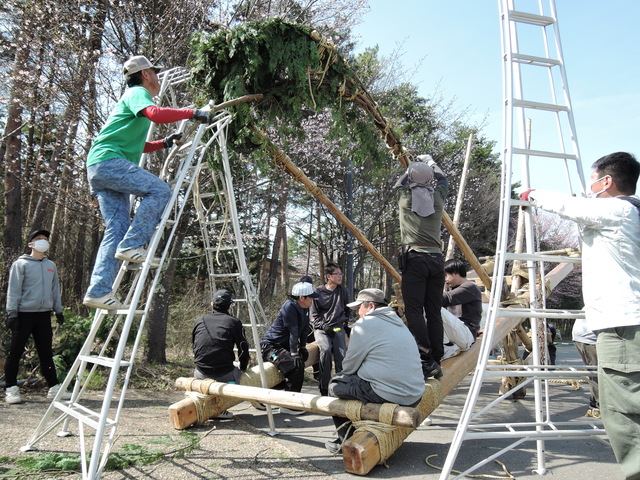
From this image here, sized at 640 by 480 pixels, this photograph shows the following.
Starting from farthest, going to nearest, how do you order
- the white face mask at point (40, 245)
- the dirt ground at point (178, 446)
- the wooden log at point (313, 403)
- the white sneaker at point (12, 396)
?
1. the white face mask at point (40, 245)
2. the white sneaker at point (12, 396)
3. the wooden log at point (313, 403)
4. the dirt ground at point (178, 446)

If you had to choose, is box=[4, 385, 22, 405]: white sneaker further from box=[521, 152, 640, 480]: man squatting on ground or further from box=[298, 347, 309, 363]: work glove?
box=[521, 152, 640, 480]: man squatting on ground

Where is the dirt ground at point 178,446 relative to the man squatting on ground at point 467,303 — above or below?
below

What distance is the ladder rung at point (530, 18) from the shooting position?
328cm

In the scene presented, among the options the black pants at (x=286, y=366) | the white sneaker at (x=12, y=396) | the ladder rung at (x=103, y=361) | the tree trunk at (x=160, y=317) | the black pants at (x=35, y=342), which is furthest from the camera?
the tree trunk at (x=160, y=317)

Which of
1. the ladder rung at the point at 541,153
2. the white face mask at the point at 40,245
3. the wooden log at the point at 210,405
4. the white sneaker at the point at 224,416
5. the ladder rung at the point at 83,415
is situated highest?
the ladder rung at the point at 541,153

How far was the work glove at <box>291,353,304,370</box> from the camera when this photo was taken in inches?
223

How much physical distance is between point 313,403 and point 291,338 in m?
1.80

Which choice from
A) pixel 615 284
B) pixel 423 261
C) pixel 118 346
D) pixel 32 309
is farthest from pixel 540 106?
pixel 32 309

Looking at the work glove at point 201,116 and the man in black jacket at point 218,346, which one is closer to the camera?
the work glove at point 201,116

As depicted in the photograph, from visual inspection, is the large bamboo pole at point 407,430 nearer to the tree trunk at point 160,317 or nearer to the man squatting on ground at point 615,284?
the man squatting on ground at point 615,284

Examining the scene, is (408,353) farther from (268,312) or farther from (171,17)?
(268,312)

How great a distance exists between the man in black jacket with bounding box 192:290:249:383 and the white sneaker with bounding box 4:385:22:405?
1.98 m

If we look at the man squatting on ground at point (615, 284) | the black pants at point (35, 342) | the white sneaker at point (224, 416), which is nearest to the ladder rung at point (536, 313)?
the man squatting on ground at point (615, 284)

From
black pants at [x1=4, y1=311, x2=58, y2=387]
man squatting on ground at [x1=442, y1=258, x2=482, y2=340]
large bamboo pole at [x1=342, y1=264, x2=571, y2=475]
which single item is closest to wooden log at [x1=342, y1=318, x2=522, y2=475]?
large bamboo pole at [x1=342, y1=264, x2=571, y2=475]
